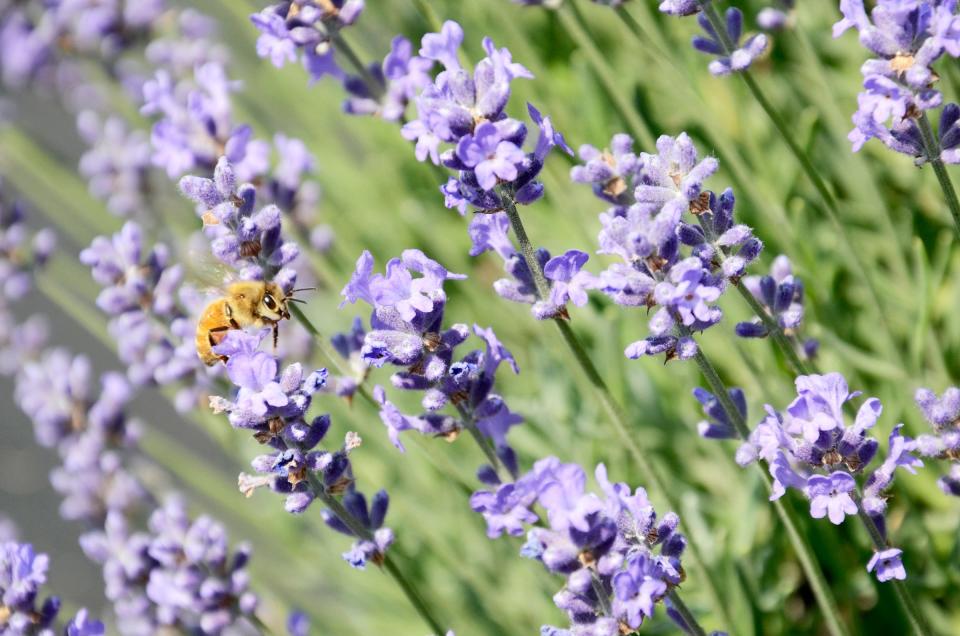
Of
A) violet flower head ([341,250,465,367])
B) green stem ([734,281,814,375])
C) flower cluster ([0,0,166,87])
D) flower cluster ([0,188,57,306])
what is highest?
flower cluster ([0,0,166,87])

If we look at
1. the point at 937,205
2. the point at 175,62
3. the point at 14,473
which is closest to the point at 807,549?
the point at 937,205

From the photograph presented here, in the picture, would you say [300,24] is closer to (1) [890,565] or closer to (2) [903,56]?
(2) [903,56]

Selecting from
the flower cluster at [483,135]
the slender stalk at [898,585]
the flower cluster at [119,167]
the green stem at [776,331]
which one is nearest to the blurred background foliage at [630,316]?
the flower cluster at [119,167]

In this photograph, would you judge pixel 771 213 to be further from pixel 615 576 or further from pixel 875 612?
pixel 615 576

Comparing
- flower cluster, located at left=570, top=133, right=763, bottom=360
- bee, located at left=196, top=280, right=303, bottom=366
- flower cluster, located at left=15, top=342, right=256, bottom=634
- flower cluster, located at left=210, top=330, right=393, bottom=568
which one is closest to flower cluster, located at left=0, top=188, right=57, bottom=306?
flower cluster, located at left=15, top=342, right=256, bottom=634

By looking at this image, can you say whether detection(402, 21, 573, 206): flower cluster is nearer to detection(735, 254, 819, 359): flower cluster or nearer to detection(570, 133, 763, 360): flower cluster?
detection(570, 133, 763, 360): flower cluster

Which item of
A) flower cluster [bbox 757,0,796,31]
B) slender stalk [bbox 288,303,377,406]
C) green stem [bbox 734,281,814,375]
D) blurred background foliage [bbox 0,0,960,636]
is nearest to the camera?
green stem [bbox 734,281,814,375]
